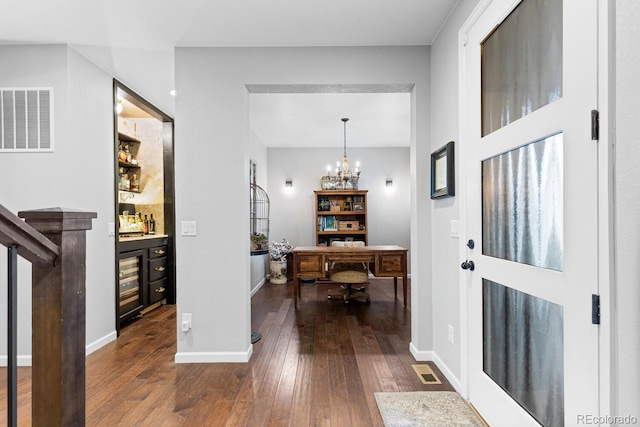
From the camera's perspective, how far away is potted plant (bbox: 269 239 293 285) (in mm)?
6242

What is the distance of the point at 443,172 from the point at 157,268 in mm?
3582

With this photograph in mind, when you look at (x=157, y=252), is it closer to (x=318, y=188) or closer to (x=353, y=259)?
(x=353, y=259)

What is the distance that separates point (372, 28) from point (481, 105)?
3.55ft

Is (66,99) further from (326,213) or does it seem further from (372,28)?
(326,213)

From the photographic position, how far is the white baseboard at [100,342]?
2.94m

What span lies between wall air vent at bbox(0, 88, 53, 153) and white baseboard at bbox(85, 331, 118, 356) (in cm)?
167

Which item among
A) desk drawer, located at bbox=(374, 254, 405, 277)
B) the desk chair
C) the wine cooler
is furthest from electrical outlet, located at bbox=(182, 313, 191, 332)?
desk drawer, located at bbox=(374, 254, 405, 277)

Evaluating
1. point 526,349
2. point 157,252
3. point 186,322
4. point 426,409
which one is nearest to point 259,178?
point 157,252

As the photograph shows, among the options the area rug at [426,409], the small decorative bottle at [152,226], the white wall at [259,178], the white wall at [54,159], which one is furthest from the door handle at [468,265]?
the small decorative bottle at [152,226]

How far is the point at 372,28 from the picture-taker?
8.33ft

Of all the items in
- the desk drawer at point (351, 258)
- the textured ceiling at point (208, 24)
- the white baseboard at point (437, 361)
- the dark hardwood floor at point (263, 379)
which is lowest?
the dark hardwood floor at point (263, 379)

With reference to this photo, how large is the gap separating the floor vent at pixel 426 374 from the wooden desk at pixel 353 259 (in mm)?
1695

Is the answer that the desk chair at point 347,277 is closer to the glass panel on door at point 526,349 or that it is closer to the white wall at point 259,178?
the white wall at point 259,178

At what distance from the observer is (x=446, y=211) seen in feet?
8.00
